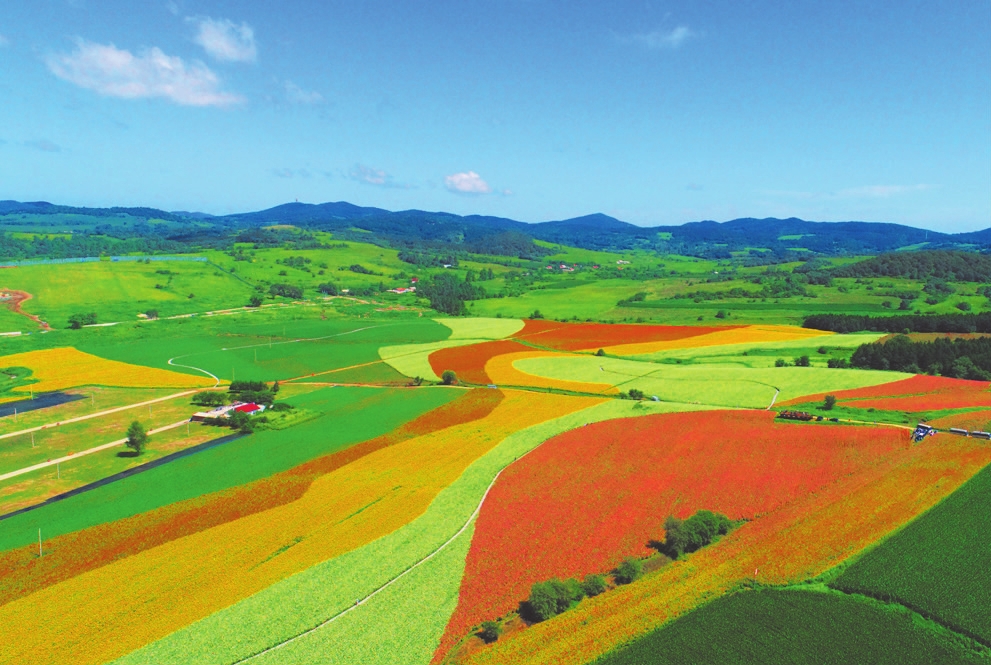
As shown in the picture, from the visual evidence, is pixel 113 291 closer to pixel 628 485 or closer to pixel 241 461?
pixel 241 461

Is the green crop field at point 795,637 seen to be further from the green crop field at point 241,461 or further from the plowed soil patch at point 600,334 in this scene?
the plowed soil patch at point 600,334

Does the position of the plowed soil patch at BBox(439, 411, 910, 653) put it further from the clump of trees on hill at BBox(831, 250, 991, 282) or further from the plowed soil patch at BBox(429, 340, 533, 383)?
the clump of trees on hill at BBox(831, 250, 991, 282)

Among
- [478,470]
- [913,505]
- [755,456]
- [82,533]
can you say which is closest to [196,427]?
[82,533]

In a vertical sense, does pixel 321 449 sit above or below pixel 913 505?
below

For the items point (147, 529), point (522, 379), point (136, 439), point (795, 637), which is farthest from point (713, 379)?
point (136, 439)

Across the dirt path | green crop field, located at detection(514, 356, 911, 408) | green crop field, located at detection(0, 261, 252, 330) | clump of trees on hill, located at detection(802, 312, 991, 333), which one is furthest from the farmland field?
green crop field, located at detection(0, 261, 252, 330)

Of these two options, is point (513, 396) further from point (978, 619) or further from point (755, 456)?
point (978, 619)

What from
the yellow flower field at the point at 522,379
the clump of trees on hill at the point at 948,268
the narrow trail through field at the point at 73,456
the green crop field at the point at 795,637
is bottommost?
the narrow trail through field at the point at 73,456

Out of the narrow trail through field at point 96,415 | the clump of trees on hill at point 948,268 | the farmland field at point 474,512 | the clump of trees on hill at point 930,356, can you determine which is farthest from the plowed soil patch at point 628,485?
the clump of trees on hill at point 948,268
